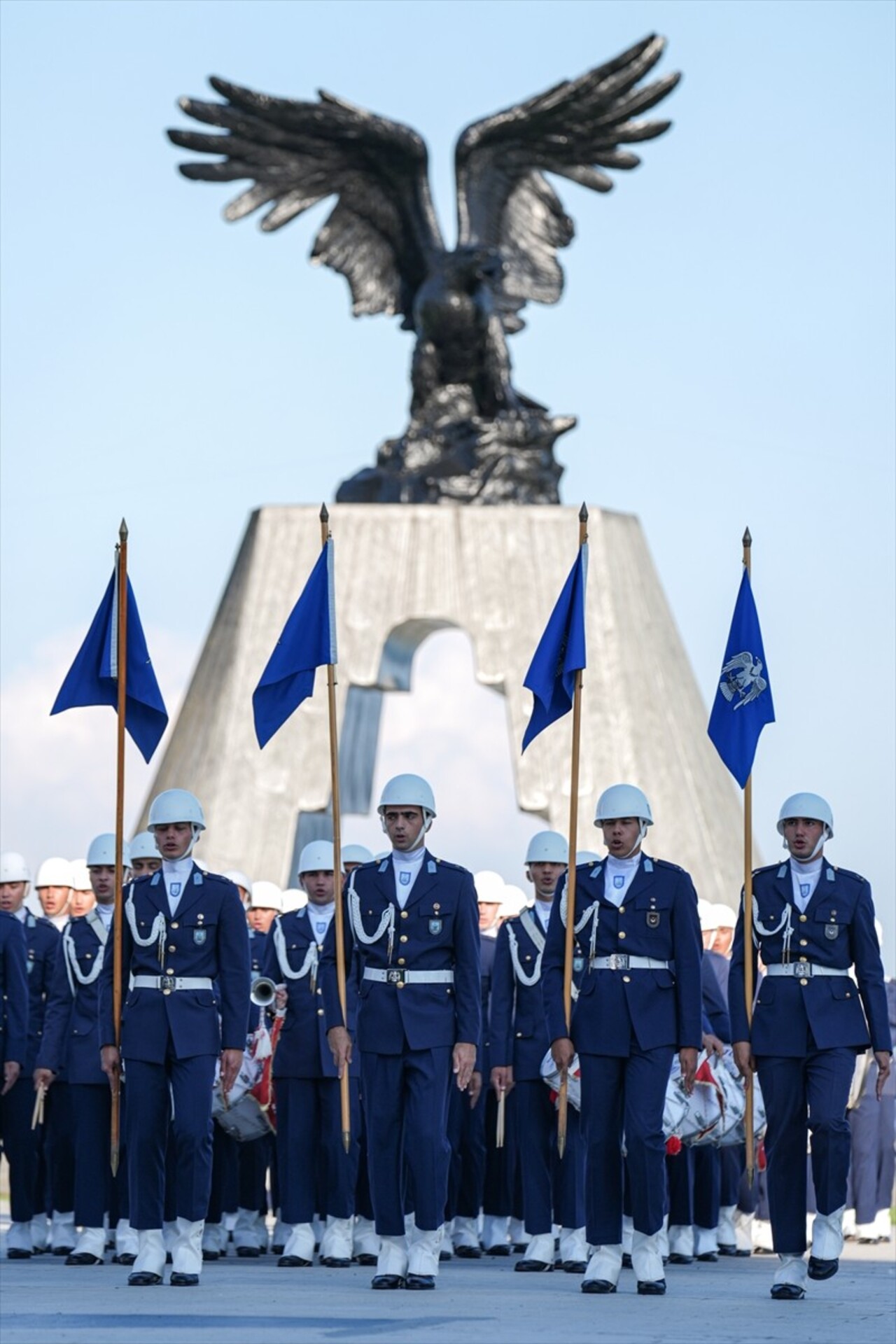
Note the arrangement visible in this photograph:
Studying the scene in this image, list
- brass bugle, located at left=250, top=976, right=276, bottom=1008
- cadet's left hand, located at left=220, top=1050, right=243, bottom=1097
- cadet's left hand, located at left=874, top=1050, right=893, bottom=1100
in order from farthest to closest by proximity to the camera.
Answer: brass bugle, located at left=250, top=976, right=276, bottom=1008, cadet's left hand, located at left=220, top=1050, right=243, bottom=1097, cadet's left hand, located at left=874, top=1050, right=893, bottom=1100

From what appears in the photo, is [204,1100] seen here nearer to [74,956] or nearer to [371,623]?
[74,956]

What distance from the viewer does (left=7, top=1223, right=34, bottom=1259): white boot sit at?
1266 cm

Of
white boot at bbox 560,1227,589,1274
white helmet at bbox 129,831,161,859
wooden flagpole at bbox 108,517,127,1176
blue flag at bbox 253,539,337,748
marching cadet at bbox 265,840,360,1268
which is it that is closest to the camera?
wooden flagpole at bbox 108,517,127,1176

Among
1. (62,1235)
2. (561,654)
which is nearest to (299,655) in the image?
(561,654)

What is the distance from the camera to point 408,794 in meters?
9.77

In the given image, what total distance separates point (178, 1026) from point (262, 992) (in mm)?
2057

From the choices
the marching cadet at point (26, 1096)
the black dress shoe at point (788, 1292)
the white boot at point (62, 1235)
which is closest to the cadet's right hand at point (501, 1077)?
the black dress shoe at point (788, 1292)

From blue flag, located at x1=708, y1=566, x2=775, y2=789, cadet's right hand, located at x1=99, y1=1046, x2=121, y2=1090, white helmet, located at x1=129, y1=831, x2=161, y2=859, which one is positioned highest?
blue flag, located at x1=708, y1=566, x2=775, y2=789

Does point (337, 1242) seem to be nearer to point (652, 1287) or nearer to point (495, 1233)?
point (495, 1233)

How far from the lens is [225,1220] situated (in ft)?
42.1

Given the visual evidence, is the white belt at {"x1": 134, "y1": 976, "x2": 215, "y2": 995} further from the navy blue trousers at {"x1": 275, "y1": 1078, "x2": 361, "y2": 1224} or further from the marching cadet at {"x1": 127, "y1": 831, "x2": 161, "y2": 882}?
the marching cadet at {"x1": 127, "y1": 831, "x2": 161, "y2": 882}

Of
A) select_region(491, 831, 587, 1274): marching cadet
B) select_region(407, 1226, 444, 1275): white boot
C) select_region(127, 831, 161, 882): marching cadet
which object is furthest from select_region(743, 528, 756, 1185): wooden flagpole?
select_region(127, 831, 161, 882): marching cadet

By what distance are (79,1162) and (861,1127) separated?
21.2 feet

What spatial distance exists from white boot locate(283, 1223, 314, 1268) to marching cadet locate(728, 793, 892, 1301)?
2.57m
